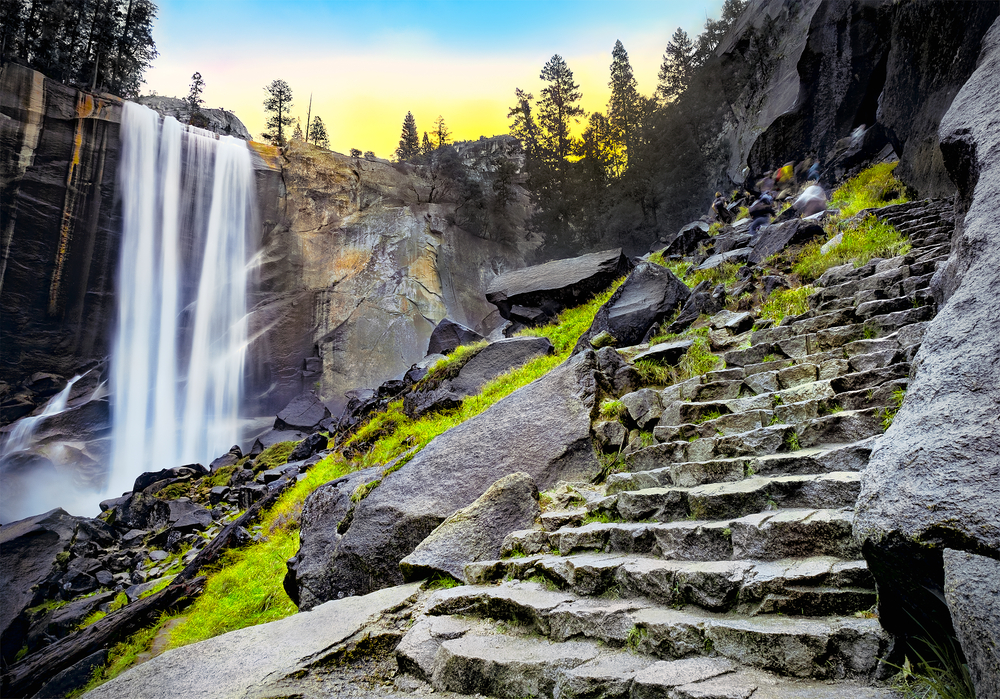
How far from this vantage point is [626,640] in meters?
2.87

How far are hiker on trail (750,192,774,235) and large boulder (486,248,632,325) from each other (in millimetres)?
4161

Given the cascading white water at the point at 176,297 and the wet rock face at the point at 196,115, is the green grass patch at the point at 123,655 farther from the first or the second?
the wet rock face at the point at 196,115

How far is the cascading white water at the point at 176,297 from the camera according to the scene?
26.2 metres

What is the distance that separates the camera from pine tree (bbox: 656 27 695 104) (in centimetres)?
3578

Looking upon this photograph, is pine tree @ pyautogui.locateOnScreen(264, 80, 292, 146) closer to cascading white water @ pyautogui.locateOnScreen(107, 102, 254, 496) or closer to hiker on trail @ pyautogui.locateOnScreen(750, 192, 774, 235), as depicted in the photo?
cascading white water @ pyautogui.locateOnScreen(107, 102, 254, 496)

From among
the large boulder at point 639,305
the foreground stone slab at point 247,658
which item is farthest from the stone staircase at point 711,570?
the large boulder at point 639,305

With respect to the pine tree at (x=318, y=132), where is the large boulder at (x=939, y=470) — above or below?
below

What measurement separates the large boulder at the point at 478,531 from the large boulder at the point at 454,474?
3.01ft

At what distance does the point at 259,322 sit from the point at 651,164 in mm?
25484

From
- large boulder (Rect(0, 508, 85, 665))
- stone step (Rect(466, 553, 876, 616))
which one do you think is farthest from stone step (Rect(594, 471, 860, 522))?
large boulder (Rect(0, 508, 85, 665))

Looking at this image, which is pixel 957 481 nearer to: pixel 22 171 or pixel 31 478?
pixel 31 478

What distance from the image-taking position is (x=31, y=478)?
22.3 meters

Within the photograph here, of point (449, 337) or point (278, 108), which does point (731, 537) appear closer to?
point (449, 337)

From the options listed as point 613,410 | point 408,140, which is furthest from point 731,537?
point 408,140
